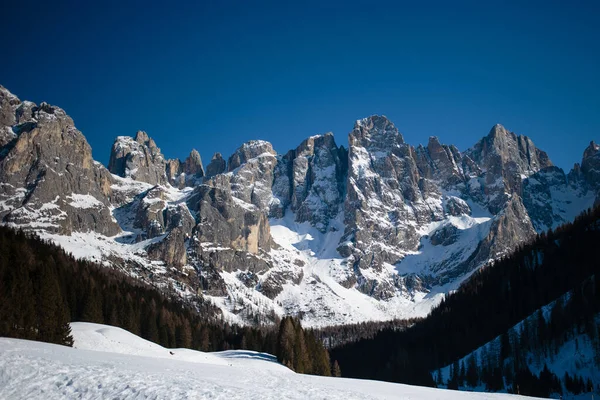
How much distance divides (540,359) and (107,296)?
83.2 metres

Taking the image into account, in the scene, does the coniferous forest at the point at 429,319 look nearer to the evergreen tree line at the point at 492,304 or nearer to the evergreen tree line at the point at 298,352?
the evergreen tree line at the point at 298,352

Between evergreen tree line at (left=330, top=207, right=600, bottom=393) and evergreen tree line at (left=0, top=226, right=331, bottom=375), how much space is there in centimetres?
4786

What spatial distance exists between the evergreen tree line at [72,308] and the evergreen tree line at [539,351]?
122ft

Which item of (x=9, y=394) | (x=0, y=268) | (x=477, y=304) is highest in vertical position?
(x=477, y=304)

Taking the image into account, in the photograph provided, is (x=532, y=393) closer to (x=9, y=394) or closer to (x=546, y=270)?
(x=546, y=270)

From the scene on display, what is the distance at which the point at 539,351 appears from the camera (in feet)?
319

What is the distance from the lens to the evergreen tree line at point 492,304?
127188 mm

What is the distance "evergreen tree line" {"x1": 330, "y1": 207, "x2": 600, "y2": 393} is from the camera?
417 ft

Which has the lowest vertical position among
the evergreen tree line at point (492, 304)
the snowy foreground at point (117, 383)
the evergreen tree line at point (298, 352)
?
the snowy foreground at point (117, 383)

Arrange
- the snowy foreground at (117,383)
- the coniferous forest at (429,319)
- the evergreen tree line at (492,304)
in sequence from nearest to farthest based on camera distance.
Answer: the snowy foreground at (117,383), the coniferous forest at (429,319), the evergreen tree line at (492,304)

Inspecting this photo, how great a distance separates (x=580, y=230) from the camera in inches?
5241

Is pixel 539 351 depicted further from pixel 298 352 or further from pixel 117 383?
pixel 117 383

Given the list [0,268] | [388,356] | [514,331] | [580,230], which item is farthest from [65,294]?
[580,230]

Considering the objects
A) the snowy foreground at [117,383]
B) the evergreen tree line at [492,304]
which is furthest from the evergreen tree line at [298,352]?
the snowy foreground at [117,383]
